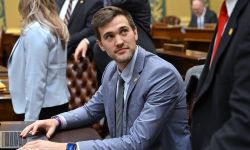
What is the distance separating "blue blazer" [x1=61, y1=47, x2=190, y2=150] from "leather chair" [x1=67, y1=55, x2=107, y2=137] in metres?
1.53

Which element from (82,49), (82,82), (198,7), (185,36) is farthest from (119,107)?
(198,7)

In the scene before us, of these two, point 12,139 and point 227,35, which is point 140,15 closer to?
point 12,139

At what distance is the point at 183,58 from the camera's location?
4645 millimetres

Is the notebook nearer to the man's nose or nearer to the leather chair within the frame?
the man's nose

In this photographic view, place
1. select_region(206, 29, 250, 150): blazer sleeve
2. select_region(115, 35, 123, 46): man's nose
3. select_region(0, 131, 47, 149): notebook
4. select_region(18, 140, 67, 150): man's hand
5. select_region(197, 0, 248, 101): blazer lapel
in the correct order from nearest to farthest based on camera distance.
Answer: select_region(206, 29, 250, 150): blazer sleeve, select_region(197, 0, 248, 101): blazer lapel, select_region(18, 140, 67, 150): man's hand, select_region(0, 131, 47, 149): notebook, select_region(115, 35, 123, 46): man's nose

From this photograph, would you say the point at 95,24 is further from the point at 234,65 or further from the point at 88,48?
the point at 88,48

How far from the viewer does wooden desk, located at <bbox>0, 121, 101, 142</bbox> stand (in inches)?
83.3

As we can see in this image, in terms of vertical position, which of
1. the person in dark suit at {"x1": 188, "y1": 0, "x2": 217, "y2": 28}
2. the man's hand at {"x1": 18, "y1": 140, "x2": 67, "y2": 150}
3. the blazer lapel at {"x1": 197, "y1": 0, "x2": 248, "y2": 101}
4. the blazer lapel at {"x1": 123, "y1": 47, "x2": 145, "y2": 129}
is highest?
the blazer lapel at {"x1": 197, "y1": 0, "x2": 248, "y2": 101}

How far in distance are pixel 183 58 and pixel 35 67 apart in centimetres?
213

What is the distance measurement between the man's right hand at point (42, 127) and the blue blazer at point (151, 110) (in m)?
0.25

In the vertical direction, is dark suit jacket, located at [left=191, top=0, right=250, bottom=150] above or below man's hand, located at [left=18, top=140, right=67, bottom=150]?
above

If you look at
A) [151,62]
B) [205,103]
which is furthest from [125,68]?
[205,103]

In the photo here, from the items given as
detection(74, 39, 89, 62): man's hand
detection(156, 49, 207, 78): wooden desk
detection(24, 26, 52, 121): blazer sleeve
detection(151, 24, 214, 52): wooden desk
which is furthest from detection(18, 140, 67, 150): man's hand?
detection(151, 24, 214, 52): wooden desk

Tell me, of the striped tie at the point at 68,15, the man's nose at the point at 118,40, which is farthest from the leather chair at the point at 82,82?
the man's nose at the point at 118,40
